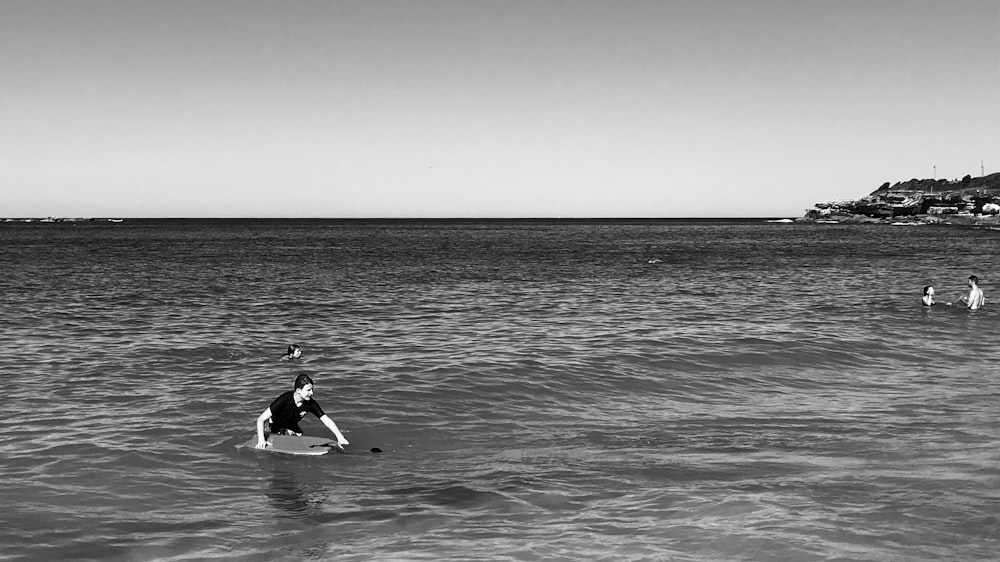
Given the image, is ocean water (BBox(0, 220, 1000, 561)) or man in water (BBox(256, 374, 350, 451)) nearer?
ocean water (BBox(0, 220, 1000, 561))

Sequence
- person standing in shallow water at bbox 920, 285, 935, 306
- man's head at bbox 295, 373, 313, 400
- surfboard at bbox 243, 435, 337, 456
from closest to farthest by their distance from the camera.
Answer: man's head at bbox 295, 373, 313, 400, surfboard at bbox 243, 435, 337, 456, person standing in shallow water at bbox 920, 285, 935, 306

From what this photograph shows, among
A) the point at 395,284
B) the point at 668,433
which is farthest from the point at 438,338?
the point at 395,284

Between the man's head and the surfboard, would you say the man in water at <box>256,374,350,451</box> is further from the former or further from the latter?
the surfboard

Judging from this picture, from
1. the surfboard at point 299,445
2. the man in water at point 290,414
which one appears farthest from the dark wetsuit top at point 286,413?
the surfboard at point 299,445

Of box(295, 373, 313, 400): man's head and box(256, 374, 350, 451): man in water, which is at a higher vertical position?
box(295, 373, 313, 400): man's head

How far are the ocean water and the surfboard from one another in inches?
9.9

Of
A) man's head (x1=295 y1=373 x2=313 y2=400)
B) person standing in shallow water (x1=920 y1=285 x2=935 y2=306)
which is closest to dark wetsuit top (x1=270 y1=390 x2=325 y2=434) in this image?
man's head (x1=295 y1=373 x2=313 y2=400)

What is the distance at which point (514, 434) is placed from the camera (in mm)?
14055

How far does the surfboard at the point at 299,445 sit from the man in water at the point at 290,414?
115 mm

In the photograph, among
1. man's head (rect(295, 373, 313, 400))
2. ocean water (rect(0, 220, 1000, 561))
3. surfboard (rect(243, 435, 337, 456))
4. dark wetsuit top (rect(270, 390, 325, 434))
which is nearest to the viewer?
ocean water (rect(0, 220, 1000, 561))

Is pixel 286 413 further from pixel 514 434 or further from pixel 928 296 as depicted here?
pixel 928 296

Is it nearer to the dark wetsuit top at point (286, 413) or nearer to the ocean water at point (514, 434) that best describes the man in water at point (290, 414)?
the dark wetsuit top at point (286, 413)

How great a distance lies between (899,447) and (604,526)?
19.8ft

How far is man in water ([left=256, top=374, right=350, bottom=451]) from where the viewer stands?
12.6m
